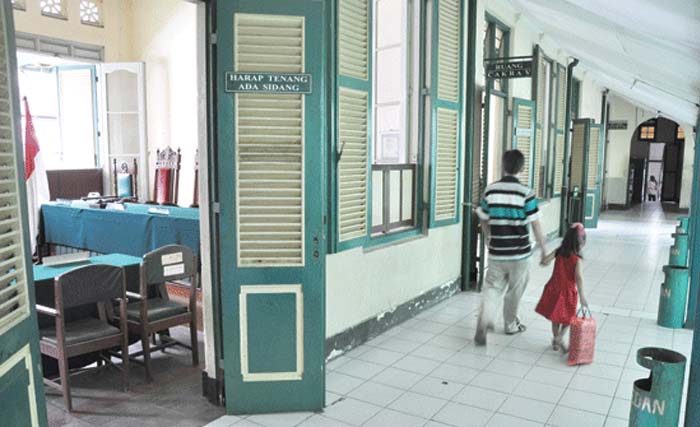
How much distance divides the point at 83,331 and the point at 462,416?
97.7 inches

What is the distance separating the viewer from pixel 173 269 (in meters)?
4.13

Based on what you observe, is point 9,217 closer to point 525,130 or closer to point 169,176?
point 525,130

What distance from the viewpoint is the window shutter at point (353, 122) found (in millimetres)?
4016

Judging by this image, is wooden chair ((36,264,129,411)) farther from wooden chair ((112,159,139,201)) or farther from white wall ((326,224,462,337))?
wooden chair ((112,159,139,201))

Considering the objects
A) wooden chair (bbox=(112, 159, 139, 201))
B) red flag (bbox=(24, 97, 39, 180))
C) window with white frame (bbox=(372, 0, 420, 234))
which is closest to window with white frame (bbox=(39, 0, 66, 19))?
wooden chair (bbox=(112, 159, 139, 201))

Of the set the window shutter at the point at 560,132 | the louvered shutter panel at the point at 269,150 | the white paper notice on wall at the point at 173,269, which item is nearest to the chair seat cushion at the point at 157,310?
the white paper notice on wall at the point at 173,269

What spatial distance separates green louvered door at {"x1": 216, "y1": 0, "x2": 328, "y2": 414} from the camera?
312 cm

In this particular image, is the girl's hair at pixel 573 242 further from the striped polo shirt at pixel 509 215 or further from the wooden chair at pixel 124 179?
the wooden chair at pixel 124 179

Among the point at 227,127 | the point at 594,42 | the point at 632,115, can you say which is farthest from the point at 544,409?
the point at 632,115

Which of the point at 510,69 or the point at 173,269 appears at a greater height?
the point at 510,69

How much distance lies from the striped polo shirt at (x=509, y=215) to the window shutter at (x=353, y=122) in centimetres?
101

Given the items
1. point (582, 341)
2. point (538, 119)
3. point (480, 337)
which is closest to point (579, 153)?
point (538, 119)

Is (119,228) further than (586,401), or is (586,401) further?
(119,228)

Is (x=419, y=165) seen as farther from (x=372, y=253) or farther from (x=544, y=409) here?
(x=544, y=409)
